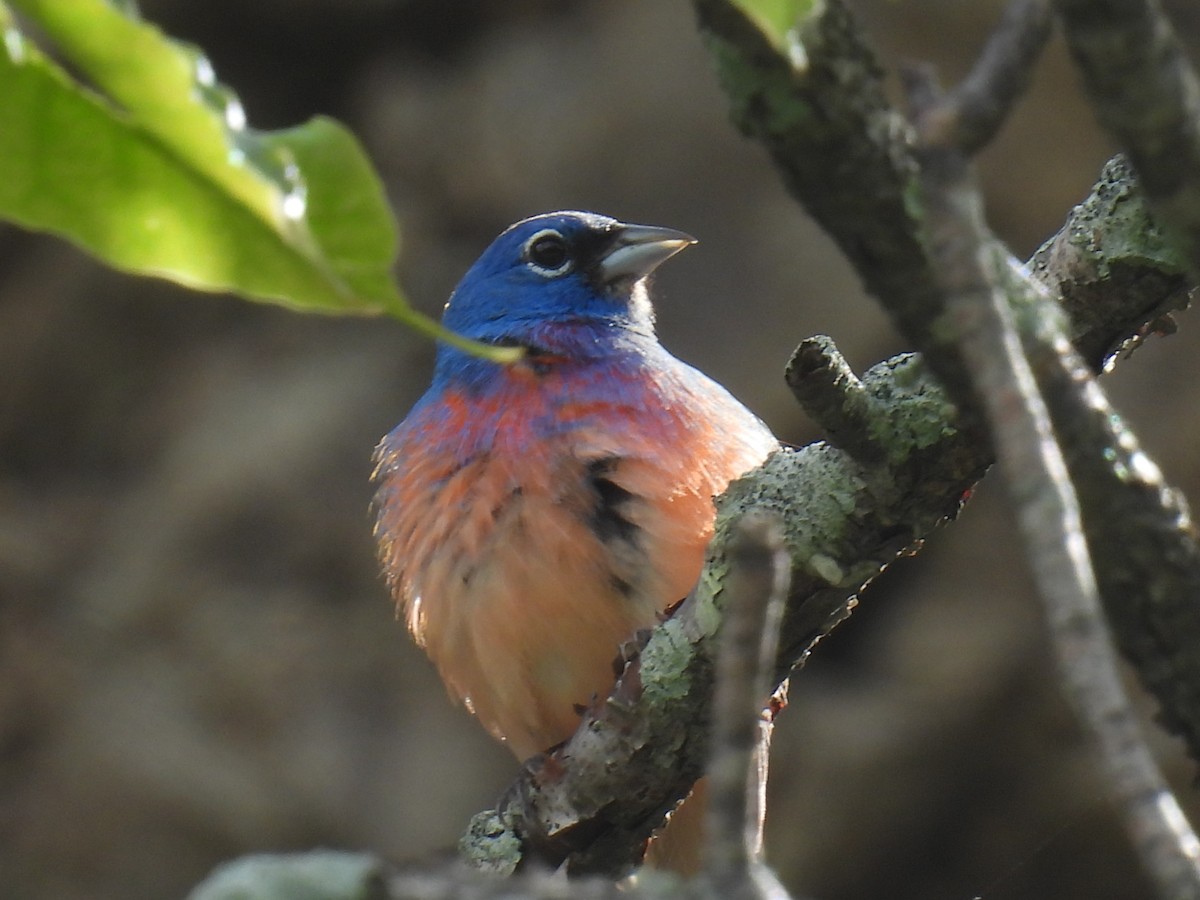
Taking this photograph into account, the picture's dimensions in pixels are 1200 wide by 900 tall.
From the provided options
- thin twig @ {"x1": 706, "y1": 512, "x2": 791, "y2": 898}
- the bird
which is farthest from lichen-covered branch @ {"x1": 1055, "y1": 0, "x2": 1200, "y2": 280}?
the bird

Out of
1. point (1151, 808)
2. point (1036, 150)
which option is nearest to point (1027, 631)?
point (1036, 150)

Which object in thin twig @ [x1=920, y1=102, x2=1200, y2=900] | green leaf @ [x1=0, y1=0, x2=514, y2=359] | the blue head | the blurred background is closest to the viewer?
thin twig @ [x1=920, y1=102, x2=1200, y2=900]

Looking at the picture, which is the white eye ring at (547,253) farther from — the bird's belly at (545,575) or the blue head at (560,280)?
the bird's belly at (545,575)

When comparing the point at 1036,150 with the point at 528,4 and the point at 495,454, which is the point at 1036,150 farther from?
the point at 495,454

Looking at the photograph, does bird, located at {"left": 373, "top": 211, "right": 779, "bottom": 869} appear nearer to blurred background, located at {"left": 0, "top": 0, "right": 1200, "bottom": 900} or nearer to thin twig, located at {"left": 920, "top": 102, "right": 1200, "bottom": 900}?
thin twig, located at {"left": 920, "top": 102, "right": 1200, "bottom": 900}

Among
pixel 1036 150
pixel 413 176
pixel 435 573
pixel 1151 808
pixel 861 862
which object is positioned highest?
pixel 413 176

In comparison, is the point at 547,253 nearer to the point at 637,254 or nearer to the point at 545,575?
the point at 637,254
